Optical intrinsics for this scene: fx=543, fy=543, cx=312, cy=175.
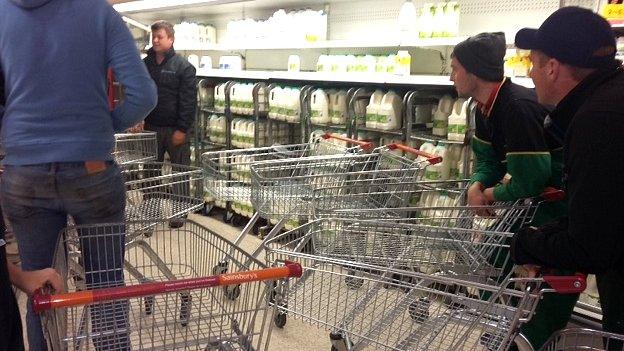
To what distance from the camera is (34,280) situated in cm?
139

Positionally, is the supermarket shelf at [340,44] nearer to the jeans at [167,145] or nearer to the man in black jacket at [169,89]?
the man in black jacket at [169,89]

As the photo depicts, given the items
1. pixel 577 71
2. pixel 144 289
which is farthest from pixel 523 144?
pixel 144 289

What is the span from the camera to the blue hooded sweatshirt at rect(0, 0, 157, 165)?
1.89m

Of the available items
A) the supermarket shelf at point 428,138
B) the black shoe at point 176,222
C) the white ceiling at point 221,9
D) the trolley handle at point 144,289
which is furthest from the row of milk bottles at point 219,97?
the trolley handle at point 144,289

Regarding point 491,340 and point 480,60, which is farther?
point 480,60

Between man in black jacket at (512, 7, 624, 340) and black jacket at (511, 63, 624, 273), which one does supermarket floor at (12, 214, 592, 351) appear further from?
black jacket at (511, 63, 624, 273)

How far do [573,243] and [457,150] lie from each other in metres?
2.45

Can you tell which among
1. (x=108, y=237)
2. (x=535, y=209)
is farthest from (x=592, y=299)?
(x=108, y=237)

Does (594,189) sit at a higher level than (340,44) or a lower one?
lower

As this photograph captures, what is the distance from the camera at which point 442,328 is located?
1.71 metres

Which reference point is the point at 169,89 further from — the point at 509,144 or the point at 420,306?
the point at 420,306

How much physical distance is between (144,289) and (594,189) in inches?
46.7

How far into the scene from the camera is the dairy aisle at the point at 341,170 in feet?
6.05

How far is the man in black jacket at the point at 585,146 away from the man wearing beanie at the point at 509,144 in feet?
1.14
